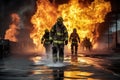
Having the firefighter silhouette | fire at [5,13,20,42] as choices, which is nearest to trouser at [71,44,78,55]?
the firefighter silhouette

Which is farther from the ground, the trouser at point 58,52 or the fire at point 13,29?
the fire at point 13,29

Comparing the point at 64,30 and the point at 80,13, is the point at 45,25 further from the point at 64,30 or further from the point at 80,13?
the point at 64,30

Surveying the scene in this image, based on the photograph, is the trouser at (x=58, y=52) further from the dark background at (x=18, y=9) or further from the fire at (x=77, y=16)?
the dark background at (x=18, y=9)

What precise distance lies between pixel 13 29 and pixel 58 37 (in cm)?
3445

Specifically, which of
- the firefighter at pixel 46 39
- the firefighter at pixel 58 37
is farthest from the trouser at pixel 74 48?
the firefighter at pixel 58 37

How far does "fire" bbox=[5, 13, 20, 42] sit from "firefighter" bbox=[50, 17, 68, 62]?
28522 mm

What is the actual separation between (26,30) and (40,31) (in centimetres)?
1187

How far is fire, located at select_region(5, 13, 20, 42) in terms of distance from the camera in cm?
5125

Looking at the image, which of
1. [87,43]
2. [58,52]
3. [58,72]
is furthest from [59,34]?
[87,43]

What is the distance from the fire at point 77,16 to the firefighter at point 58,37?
24.1m

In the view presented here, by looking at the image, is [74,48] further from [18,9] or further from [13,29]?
[18,9]

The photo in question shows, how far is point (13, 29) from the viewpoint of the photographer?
55.2 meters

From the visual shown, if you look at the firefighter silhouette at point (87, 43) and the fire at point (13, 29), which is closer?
the firefighter silhouette at point (87, 43)

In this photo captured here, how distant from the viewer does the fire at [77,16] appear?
4625 centimetres
